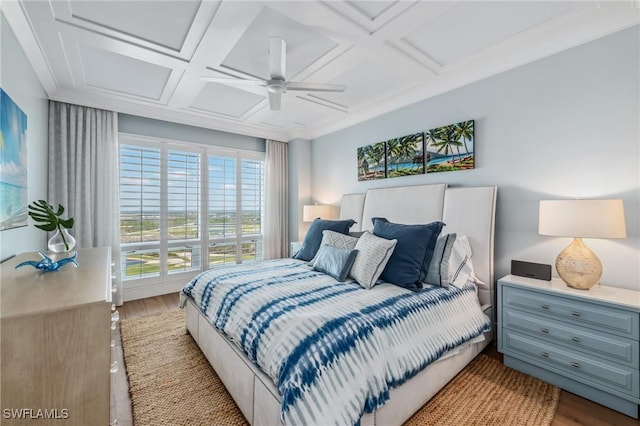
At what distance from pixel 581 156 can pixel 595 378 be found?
1.57m

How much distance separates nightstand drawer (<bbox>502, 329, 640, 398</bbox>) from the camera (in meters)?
1.62

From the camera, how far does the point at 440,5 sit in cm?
181

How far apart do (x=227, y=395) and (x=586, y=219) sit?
8.71 feet

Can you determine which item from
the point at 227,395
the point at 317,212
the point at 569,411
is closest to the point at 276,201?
the point at 317,212

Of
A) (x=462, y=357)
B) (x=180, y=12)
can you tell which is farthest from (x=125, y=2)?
(x=462, y=357)

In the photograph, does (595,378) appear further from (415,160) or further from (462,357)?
(415,160)

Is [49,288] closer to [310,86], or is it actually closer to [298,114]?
[310,86]

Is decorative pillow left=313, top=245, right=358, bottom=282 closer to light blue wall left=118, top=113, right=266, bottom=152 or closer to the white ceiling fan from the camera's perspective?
the white ceiling fan

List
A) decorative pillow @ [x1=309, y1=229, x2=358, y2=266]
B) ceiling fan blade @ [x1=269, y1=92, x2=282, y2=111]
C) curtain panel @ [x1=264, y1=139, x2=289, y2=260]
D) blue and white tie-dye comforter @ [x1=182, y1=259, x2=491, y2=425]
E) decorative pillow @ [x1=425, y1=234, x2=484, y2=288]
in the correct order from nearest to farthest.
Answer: blue and white tie-dye comforter @ [x1=182, y1=259, x2=491, y2=425] < decorative pillow @ [x1=425, y1=234, x2=484, y2=288] < ceiling fan blade @ [x1=269, y1=92, x2=282, y2=111] < decorative pillow @ [x1=309, y1=229, x2=358, y2=266] < curtain panel @ [x1=264, y1=139, x2=289, y2=260]

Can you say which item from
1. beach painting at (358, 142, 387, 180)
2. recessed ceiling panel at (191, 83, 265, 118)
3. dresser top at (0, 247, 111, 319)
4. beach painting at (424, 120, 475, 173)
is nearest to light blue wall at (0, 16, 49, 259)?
dresser top at (0, 247, 111, 319)

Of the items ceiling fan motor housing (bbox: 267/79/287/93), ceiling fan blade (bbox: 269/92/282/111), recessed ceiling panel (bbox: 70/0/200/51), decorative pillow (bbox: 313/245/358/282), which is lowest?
decorative pillow (bbox: 313/245/358/282)

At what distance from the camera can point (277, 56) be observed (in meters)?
2.11

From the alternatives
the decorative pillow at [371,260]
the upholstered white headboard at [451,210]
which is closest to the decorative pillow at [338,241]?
the decorative pillow at [371,260]

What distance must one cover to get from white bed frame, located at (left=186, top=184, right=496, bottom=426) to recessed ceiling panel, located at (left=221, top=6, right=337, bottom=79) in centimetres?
172
